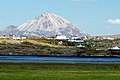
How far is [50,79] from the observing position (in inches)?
2426

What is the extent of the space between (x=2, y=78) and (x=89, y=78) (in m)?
10.8

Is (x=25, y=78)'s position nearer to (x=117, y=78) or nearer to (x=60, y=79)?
(x=60, y=79)

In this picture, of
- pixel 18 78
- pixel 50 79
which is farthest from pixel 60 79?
pixel 18 78

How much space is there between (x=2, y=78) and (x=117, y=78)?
1407cm

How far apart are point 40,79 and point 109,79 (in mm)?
8360

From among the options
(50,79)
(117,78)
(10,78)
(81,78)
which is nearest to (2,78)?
(10,78)

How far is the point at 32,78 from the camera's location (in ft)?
204

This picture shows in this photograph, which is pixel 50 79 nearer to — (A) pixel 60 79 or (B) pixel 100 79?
(A) pixel 60 79

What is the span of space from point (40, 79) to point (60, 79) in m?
2.39

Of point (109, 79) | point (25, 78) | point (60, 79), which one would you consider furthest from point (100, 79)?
point (25, 78)

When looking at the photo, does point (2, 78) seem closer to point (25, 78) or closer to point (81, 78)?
point (25, 78)

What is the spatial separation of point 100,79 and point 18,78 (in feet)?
32.5

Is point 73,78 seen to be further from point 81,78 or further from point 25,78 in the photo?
point 25,78

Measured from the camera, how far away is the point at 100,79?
203 feet
